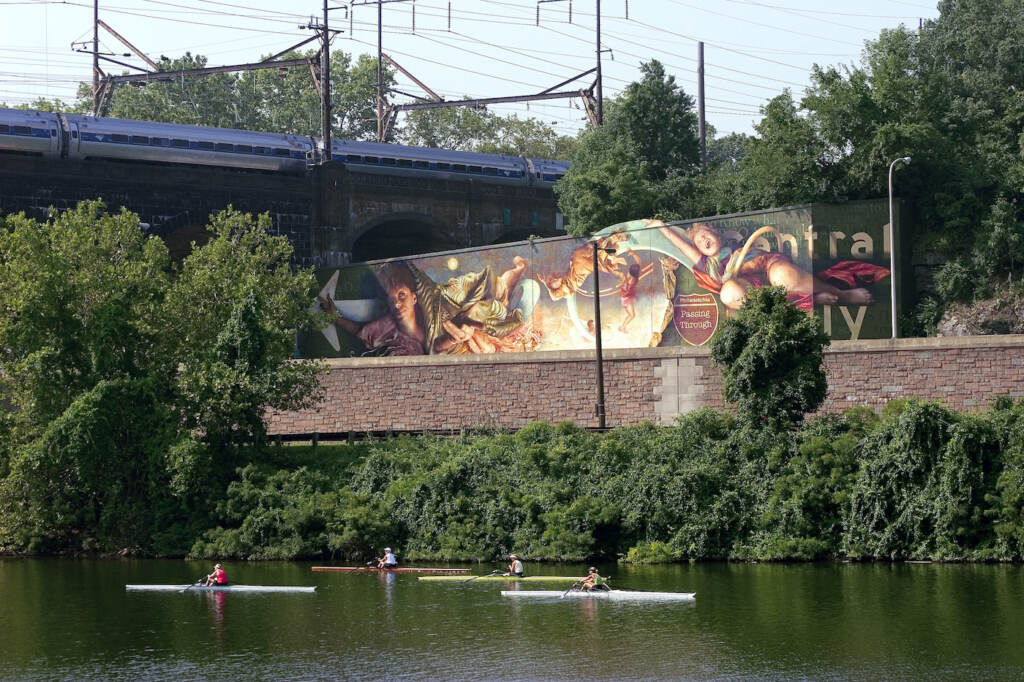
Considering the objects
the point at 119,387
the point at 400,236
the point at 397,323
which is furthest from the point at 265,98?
the point at 119,387

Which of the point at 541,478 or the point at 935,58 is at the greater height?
the point at 935,58

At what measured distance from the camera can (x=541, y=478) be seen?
3734cm

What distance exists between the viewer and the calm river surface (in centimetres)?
2367

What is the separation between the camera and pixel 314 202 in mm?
62625

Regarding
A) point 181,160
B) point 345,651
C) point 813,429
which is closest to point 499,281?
point 181,160

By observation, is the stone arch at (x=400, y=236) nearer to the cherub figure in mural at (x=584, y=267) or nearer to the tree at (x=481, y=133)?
the cherub figure in mural at (x=584, y=267)

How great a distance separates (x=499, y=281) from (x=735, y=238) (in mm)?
11139

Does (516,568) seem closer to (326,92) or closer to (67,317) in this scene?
(67,317)

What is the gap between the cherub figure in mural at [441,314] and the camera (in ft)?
177

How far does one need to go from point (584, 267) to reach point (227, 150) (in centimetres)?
1926

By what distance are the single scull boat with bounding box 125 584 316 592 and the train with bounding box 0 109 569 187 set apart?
28296 mm

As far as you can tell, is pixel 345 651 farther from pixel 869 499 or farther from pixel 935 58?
pixel 935 58

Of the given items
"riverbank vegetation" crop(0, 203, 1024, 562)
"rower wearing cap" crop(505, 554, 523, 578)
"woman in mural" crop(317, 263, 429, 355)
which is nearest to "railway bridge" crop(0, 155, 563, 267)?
"woman in mural" crop(317, 263, 429, 355)

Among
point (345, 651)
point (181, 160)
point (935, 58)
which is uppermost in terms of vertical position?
point (935, 58)
